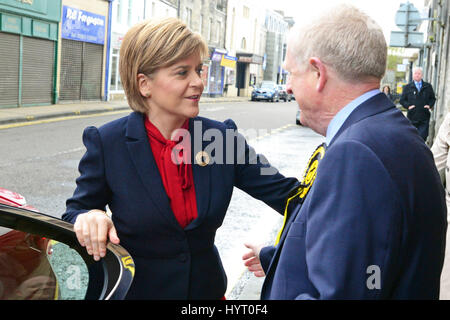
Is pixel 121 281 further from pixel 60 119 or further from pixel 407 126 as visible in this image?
pixel 60 119

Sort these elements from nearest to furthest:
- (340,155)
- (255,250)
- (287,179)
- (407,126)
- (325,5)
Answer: (340,155) < (407,126) < (325,5) < (255,250) < (287,179)

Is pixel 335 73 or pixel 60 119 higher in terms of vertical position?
pixel 335 73

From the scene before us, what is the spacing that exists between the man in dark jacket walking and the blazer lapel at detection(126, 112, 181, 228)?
12.0 m

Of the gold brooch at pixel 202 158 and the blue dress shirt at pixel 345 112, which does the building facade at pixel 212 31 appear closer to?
the gold brooch at pixel 202 158

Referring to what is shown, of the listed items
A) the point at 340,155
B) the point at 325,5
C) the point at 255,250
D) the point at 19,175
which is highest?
the point at 325,5

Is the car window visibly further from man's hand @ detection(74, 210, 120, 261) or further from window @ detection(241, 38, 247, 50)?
window @ detection(241, 38, 247, 50)

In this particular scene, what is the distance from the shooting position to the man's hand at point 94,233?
168 cm

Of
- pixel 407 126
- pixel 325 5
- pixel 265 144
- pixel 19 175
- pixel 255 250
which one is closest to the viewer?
pixel 407 126

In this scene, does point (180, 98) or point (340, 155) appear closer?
point (340, 155)

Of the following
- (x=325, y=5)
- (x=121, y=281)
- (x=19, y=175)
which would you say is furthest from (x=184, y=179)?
(x=19, y=175)

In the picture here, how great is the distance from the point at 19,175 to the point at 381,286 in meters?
7.53

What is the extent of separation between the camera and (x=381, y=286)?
136 cm

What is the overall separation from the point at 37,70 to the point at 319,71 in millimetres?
21016

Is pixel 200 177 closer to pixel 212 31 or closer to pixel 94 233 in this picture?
pixel 94 233
